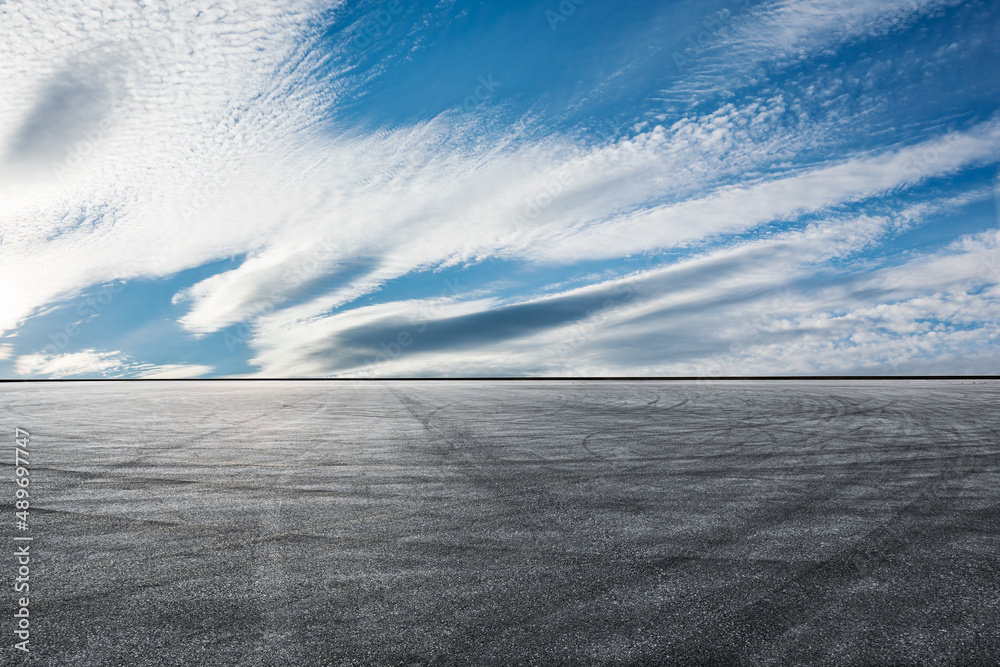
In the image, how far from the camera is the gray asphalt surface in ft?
11.3

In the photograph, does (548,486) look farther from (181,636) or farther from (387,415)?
(387,415)

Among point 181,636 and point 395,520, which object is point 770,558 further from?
point 181,636

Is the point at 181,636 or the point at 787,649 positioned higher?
the point at 181,636

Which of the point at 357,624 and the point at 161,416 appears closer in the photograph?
the point at 357,624

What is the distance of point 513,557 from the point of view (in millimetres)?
4867

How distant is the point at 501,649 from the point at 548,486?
14.7 feet

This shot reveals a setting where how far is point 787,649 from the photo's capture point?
11.1ft

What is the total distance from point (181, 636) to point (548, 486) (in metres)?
4.92

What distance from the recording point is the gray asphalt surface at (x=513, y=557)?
11.3ft

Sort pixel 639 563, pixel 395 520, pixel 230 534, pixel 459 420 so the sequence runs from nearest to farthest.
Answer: pixel 639 563
pixel 230 534
pixel 395 520
pixel 459 420

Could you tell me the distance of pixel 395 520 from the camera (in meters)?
6.07

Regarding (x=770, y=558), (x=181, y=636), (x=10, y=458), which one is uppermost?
(x=10, y=458)

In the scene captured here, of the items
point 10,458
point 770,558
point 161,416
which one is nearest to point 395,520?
point 770,558

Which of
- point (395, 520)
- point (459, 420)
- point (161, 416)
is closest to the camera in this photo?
point (395, 520)
